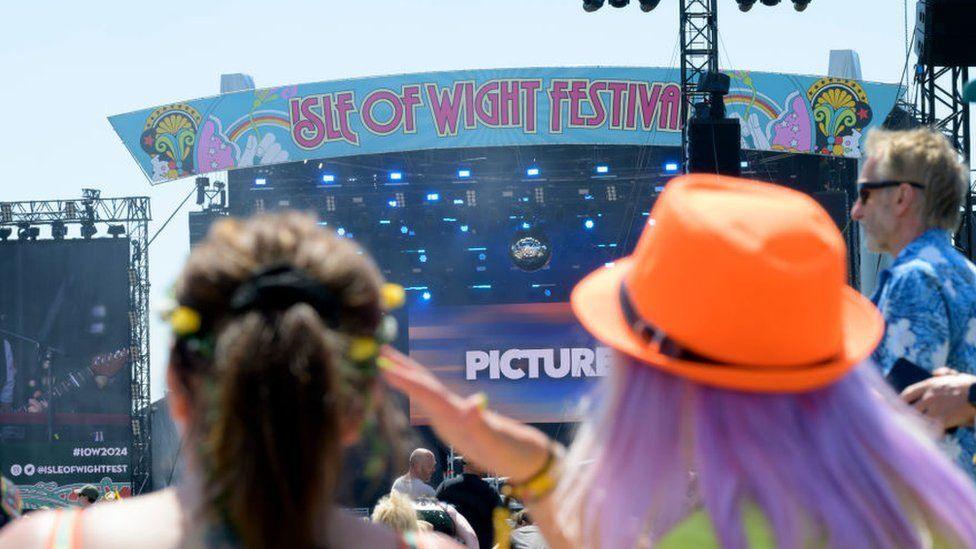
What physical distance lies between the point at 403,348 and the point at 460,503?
1368 centimetres

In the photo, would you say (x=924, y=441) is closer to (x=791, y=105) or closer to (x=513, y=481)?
(x=513, y=481)

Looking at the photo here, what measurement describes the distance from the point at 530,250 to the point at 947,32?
435 inches

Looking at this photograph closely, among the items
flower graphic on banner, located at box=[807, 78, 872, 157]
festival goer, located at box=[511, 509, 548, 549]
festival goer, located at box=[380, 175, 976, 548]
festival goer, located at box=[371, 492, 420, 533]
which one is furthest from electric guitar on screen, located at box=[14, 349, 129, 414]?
festival goer, located at box=[380, 175, 976, 548]

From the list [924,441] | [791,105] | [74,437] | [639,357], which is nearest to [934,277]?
[924,441]

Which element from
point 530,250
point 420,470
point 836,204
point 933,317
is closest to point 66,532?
point 933,317

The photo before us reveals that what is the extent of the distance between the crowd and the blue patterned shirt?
4.15 feet

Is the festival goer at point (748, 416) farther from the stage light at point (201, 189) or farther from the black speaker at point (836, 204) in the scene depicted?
the stage light at point (201, 189)

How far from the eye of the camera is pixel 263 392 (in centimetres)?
144

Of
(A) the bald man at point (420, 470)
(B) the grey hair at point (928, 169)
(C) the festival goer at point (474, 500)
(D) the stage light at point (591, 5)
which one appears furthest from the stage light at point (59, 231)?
(B) the grey hair at point (928, 169)

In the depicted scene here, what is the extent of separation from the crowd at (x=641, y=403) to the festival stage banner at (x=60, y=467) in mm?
21363

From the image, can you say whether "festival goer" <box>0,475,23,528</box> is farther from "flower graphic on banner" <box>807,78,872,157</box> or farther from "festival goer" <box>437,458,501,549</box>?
"flower graphic on banner" <box>807,78,872,157</box>

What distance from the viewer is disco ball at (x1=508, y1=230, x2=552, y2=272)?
2169cm

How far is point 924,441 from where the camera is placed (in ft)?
5.43

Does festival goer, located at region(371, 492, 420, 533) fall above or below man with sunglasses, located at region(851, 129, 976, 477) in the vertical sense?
below
